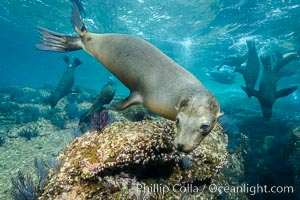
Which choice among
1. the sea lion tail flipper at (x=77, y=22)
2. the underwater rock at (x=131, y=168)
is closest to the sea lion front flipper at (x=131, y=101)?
the underwater rock at (x=131, y=168)

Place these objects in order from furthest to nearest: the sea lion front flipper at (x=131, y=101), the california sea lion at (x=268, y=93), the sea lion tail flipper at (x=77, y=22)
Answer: the california sea lion at (x=268, y=93)
the sea lion tail flipper at (x=77, y=22)
the sea lion front flipper at (x=131, y=101)

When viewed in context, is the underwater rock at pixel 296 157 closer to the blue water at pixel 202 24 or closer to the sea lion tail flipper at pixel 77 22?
the blue water at pixel 202 24

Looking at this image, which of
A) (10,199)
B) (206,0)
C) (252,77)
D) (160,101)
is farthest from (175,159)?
(206,0)

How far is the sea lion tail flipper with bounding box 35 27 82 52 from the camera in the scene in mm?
4098

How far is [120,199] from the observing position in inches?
115

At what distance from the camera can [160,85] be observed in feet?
9.23

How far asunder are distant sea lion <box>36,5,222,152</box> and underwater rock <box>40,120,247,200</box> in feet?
1.58

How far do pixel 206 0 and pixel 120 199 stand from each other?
15.9m

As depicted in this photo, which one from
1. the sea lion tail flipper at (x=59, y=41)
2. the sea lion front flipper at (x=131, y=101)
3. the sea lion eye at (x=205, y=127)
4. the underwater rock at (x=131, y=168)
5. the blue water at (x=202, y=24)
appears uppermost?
the blue water at (x=202, y=24)

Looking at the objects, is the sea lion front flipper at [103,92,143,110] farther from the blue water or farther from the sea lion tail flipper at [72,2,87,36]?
the blue water

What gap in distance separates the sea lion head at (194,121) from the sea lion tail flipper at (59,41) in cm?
255

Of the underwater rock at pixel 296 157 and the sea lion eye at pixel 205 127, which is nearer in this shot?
the sea lion eye at pixel 205 127

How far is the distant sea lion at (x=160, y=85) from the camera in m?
2.36

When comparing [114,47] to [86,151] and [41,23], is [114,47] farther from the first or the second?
[41,23]
